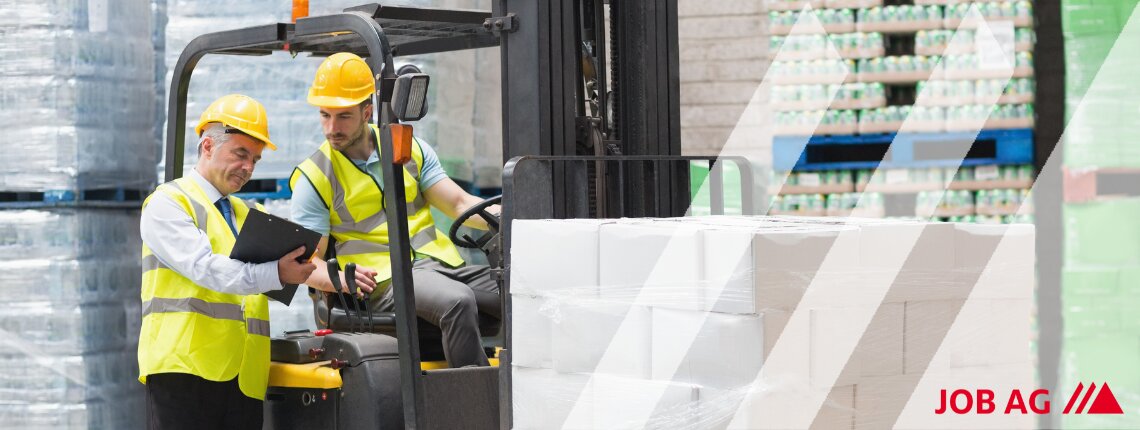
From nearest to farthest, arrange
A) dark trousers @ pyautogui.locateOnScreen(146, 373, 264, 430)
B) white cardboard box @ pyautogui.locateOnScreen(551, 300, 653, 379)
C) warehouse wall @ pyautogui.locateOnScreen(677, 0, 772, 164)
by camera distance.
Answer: white cardboard box @ pyautogui.locateOnScreen(551, 300, 653, 379) → dark trousers @ pyautogui.locateOnScreen(146, 373, 264, 430) → warehouse wall @ pyautogui.locateOnScreen(677, 0, 772, 164)

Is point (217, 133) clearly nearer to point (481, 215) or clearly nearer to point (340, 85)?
point (340, 85)

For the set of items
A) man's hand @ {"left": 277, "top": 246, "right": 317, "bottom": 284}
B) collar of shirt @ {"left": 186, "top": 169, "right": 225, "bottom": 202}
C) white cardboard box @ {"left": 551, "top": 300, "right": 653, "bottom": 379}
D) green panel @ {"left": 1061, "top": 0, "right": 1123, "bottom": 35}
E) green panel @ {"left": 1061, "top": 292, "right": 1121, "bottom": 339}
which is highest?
green panel @ {"left": 1061, "top": 0, "right": 1123, "bottom": 35}

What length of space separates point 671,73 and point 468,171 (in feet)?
5.17

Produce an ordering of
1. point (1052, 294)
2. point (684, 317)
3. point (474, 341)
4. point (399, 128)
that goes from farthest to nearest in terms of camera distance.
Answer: point (1052, 294)
point (474, 341)
point (399, 128)
point (684, 317)

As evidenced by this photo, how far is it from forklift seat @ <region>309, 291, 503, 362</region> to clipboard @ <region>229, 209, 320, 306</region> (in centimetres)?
34

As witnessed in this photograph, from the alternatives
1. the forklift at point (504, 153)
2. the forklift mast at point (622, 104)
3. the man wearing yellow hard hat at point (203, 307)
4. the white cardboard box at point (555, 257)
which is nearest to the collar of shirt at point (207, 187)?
the man wearing yellow hard hat at point (203, 307)

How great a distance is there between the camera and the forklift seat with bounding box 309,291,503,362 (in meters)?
3.95

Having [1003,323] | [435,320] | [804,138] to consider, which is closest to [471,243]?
Answer: [435,320]

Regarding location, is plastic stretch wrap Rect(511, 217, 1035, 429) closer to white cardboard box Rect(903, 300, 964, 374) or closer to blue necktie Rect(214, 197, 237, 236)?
white cardboard box Rect(903, 300, 964, 374)

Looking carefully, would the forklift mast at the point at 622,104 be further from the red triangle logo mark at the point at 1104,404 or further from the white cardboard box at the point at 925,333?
the red triangle logo mark at the point at 1104,404

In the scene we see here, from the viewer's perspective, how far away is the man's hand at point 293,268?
12.0 ft

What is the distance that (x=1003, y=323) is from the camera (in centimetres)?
297

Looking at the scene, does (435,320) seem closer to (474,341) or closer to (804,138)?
(474,341)

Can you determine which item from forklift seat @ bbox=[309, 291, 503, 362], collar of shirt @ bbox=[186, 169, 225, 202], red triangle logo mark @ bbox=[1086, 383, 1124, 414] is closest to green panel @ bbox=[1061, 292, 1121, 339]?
red triangle logo mark @ bbox=[1086, 383, 1124, 414]
